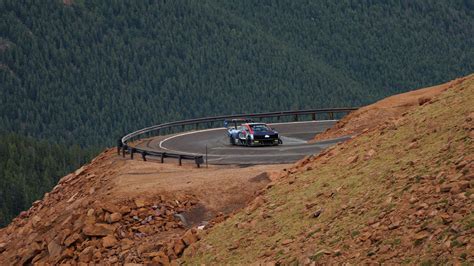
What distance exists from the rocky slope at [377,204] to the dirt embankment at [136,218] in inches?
72.7

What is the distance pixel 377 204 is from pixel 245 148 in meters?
25.8

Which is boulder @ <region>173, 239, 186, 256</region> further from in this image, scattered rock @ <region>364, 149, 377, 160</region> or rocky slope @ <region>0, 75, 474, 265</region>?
scattered rock @ <region>364, 149, 377, 160</region>

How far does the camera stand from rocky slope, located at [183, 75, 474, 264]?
2069 centimetres

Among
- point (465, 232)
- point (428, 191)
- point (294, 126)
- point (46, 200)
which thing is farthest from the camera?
point (294, 126)

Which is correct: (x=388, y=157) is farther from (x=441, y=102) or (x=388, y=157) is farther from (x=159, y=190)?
(x=159, y=190)

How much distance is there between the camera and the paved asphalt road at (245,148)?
4216 centimetres

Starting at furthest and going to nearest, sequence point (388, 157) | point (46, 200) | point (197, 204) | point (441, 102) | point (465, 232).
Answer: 1. point (46, 200)
2. point (197, 204)
3. point (441, 102)
4. point (388, 157)
5. point (465, 232)

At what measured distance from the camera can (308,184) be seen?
92.5 ft

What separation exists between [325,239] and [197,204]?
940cm

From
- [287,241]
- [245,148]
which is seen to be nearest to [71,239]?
[287,241]

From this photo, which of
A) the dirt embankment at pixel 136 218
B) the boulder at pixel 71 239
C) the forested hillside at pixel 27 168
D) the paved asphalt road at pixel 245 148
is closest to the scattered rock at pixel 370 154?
the dirt embankment at pixel 136 218

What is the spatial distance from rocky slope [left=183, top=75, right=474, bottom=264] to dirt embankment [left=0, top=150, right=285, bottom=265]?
1846 millimetres

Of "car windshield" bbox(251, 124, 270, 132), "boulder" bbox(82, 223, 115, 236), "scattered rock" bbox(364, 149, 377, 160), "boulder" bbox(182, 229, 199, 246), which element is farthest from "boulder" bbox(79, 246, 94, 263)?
"car windshield" bbox(251, 124, 270, 132)

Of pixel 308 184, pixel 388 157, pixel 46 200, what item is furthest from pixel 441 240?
pixel 46 200
